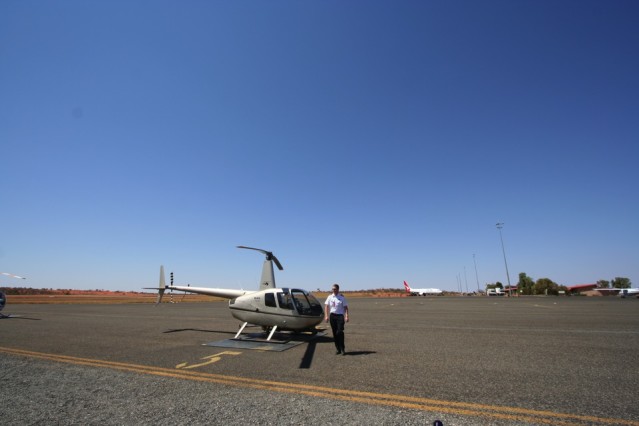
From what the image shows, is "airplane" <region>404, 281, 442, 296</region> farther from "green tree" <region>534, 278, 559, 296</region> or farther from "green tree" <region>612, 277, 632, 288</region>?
"green tree" <region>612, 277, 632, 288</region>

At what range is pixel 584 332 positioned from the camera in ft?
42.6

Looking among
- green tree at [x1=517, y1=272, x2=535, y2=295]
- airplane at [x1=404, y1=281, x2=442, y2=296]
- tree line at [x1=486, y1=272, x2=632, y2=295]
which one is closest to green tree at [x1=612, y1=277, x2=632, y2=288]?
tree line at [x1=486, y1=272, x2=632, y2=295]

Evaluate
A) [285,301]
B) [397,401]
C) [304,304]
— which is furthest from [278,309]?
[397,401]

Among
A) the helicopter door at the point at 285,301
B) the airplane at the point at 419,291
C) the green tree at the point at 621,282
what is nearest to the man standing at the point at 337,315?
the helicopter door at the point at 285,301

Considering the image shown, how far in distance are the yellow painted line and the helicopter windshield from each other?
5171 millimetres

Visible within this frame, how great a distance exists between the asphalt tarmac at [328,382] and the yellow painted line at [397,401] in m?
0.02

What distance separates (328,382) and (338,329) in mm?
3093

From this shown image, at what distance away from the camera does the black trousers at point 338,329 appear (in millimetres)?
9492

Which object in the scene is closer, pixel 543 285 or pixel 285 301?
pixel 285 301

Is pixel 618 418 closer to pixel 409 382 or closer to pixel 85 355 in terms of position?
pixel 409 382

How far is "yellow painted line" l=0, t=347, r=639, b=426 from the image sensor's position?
4.66m

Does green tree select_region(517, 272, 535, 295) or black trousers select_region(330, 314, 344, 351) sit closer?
black trousers select_region(330, 314, 344, 351)

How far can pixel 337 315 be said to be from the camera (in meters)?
9.81

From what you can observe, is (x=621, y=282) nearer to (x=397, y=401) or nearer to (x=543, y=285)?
(x=543, y=285)
